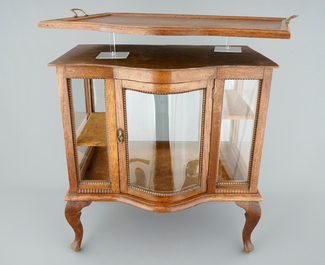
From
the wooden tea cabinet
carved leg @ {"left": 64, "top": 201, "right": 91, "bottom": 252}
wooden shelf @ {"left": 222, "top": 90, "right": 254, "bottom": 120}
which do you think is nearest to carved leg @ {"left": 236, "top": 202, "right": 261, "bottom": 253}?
the wooden tea cabinet

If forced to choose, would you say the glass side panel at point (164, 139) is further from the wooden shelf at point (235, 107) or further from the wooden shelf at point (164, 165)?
the wooden shelf at point (235, 107)

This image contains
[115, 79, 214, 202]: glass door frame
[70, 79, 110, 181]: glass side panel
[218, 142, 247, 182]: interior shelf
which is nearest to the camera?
[115, 79, 214, 202]: glass door frame

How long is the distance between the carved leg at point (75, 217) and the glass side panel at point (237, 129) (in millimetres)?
707

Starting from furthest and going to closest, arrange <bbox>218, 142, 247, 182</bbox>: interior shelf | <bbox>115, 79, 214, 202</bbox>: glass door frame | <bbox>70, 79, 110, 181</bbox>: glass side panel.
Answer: <bbox>218, 142, 247, 182</bbox>: interior shelf → <bbox>70, 79, 110, 181</bbox>: glass side panel → <bbox>115, 79, 214, 202</bbox>: glass door frame

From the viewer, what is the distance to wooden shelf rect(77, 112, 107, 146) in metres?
1.79

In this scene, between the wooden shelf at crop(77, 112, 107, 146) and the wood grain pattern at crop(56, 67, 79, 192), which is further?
the wooden shelf at crop(77, 112, 107, 146)

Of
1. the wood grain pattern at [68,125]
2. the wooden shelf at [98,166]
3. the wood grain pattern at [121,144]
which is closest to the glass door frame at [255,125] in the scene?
the wood grain pattern at [121,144]

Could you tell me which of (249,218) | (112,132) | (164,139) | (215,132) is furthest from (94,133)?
(249,218)

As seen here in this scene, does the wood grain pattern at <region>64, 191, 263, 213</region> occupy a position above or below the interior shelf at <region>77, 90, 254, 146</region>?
below

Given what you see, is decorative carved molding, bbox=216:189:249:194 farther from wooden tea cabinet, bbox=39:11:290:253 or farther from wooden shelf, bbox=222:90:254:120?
wooden shelf, bbox=222:90:254:120

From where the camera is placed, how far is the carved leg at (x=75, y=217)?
6.32 ft

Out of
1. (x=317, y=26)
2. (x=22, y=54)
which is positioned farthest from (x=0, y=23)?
(x=317, y=26)

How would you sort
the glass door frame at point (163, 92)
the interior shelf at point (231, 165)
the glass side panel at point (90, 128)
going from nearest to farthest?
the glass door frame at point (163, 92), the glass side panel at point (90, 128), the interior shelf at point (231, 165)

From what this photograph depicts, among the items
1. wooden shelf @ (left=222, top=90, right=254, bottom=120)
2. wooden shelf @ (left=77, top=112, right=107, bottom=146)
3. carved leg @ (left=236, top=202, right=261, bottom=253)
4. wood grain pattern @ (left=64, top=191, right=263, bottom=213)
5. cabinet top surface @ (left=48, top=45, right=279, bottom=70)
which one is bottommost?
carved leg @ (left=236, top=202, right=261, bottom=253)
